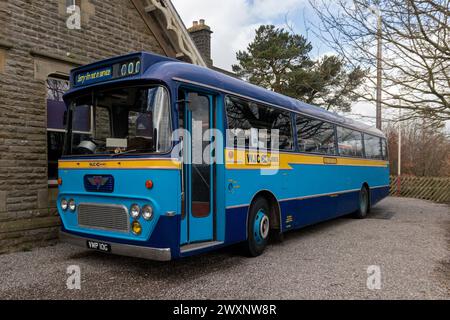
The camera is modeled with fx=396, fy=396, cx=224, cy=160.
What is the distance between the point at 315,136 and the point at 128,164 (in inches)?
202

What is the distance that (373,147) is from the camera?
43.7 feet

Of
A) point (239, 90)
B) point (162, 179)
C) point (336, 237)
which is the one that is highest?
point (239, 90)

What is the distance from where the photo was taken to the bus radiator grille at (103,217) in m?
5.19

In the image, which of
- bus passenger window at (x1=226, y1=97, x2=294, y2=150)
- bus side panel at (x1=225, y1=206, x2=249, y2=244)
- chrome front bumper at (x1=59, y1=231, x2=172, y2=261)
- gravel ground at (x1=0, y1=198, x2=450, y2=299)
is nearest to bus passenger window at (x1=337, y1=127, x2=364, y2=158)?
gravel ground at (x1=0, y1=198, x2=450, y2=299)

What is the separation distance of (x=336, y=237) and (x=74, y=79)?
6.26 metres

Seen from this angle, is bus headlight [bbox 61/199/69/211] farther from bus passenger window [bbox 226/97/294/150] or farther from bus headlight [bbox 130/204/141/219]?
bus passenger window [bbox 226/97/294/150]

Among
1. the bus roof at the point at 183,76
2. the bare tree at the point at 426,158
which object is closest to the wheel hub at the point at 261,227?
the bus roof at the point at 183,76

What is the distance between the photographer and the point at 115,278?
554cm

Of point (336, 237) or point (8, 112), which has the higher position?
point (8, 112)

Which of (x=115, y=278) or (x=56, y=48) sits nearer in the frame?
(x=115, y=278)

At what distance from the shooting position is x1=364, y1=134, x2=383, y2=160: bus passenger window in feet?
41.5

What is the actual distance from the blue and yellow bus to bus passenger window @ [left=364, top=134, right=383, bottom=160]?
5.93m
